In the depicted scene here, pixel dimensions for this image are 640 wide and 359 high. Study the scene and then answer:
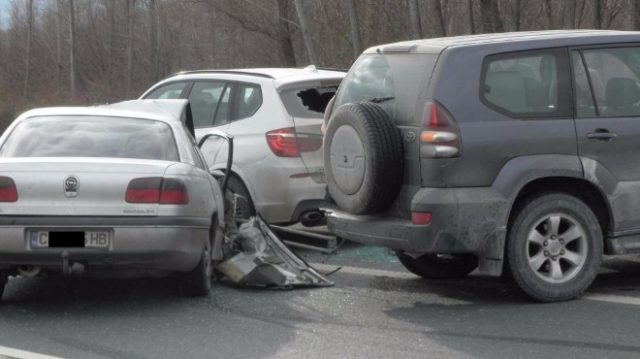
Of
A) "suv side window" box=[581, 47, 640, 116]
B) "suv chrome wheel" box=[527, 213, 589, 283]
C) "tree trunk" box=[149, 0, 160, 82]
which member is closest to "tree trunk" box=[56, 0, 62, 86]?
"tree trunk" box=[149, 0, 160, 82]

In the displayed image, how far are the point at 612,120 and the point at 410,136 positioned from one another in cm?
148

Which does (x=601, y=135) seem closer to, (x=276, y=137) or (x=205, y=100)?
(x=276, y=137)

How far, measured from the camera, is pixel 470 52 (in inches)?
270

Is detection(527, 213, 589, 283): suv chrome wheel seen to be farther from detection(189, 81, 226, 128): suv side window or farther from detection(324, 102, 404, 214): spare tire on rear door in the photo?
detection(189, 81, 226, 128): suv side window

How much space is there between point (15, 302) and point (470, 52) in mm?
3710

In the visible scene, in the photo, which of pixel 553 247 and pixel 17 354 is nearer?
pixel 17 354

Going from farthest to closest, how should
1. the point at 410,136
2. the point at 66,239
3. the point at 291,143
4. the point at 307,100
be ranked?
the point at 307,100 → the point at 291,143 → the point at 410,136 → the point at 66,239

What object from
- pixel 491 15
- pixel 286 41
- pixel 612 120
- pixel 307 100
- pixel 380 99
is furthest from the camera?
pixel 286 41

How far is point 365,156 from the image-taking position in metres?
6.95

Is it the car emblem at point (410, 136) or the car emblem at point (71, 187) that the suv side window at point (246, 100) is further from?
the car emblem at point (71, 187)

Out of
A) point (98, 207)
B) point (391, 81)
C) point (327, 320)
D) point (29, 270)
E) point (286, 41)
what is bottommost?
point (327, 320)

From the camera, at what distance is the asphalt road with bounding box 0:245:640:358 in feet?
19.6

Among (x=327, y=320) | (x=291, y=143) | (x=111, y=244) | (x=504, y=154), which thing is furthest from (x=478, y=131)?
(x=291, y=143)

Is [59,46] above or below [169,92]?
above
